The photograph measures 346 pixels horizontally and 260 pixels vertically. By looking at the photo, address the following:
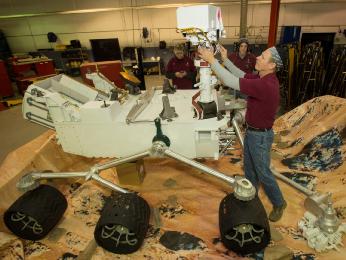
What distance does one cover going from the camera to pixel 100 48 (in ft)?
29.2

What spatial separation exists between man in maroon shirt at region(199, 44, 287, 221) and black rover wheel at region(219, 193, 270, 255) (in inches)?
15.0

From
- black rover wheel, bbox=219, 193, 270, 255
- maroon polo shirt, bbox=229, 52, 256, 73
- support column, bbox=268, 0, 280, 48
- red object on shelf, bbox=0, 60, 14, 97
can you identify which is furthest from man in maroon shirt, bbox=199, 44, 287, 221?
red object on shelf, bbox=0, 60, 14, 97

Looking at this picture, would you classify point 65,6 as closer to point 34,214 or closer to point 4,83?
point 4,83

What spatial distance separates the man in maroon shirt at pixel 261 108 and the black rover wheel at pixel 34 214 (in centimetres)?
164

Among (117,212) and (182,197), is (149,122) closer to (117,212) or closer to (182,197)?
(117,212)

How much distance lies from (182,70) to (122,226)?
8.93 ft

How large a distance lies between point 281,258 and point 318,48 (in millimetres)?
4382

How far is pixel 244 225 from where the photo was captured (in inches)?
64.0

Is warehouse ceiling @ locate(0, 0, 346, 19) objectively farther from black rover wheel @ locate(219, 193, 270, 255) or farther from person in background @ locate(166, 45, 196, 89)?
black rover wheel @ locate(219, 193, 270, 255)

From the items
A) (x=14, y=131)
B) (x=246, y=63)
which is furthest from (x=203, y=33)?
(x=14, y=131)

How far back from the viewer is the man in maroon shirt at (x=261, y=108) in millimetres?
1598

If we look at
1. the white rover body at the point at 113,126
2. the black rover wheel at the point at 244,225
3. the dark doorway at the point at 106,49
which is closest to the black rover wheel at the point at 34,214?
the white rover body at the point at 113,126

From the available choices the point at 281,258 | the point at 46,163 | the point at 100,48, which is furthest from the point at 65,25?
the point at 281,258

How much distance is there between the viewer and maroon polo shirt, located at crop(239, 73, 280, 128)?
63.2 inches
